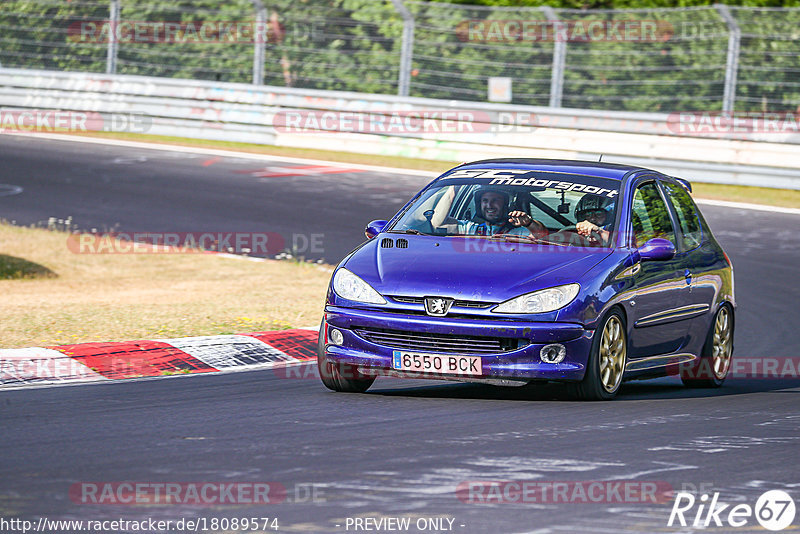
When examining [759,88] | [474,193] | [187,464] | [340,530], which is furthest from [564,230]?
[759,88]

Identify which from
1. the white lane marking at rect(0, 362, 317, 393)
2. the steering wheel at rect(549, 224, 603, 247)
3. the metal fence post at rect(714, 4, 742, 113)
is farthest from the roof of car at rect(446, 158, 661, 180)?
the metal fence post at rect(714, 4, 742, 113)

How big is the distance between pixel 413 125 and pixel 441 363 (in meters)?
16.1

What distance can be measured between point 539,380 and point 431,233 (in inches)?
57.1

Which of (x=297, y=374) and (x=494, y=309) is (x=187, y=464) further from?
(x=297, y=374)

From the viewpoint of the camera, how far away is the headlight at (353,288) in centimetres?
814

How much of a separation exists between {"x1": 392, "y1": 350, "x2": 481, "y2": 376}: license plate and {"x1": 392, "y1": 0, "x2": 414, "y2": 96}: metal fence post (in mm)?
16374

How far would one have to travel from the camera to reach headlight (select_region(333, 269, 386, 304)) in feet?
26.7

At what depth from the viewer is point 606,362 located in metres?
8.31

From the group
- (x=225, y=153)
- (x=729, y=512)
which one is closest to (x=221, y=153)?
(x=225, y=153)

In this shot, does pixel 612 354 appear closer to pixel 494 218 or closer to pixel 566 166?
pixel 494 218

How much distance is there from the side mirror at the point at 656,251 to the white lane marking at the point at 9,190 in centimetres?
1243

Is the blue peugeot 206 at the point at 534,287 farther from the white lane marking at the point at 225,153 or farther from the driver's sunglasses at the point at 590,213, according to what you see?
the white lane marking at the point at 225,153

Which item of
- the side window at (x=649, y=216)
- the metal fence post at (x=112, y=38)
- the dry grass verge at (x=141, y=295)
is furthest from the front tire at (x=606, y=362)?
the metal fence post at (x=112, y=38)

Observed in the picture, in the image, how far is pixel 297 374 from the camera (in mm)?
9375
